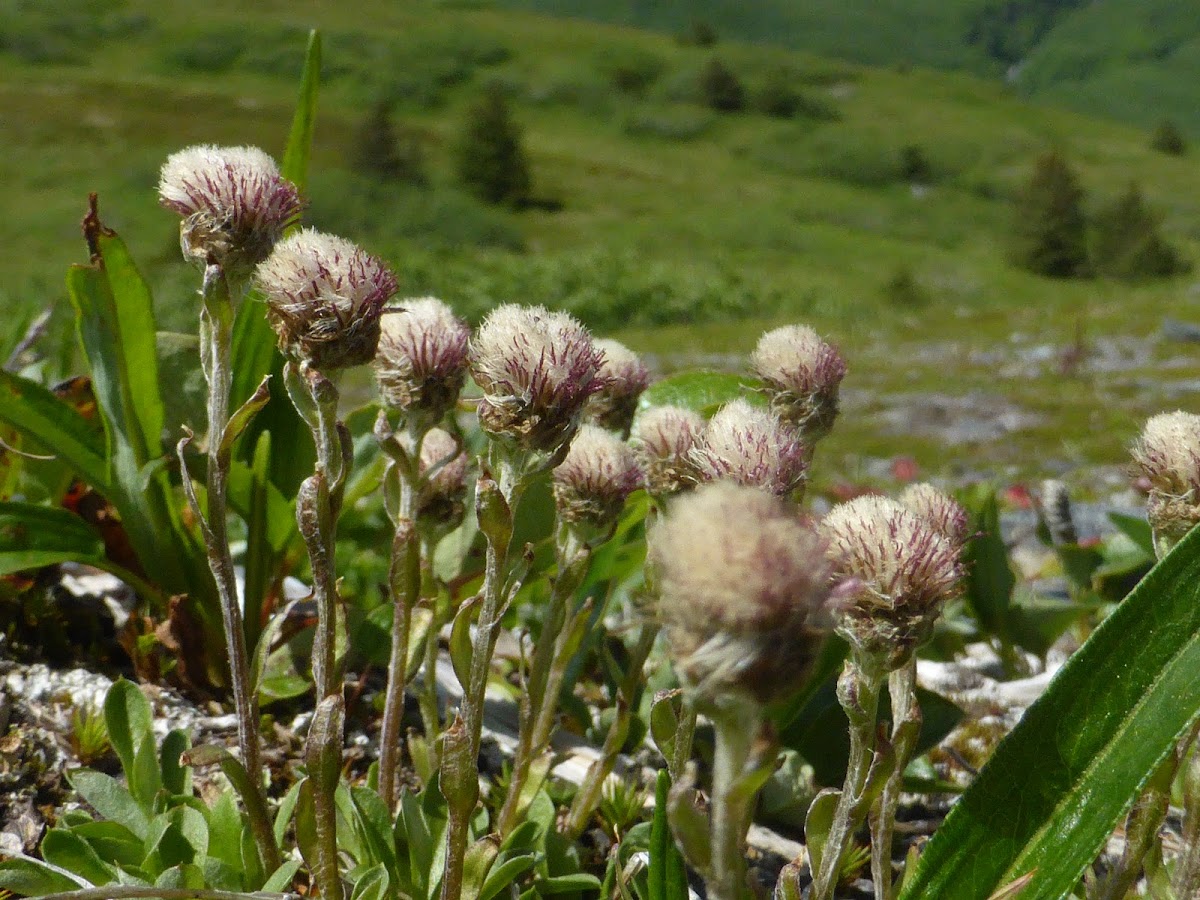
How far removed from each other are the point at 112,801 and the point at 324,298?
90cm

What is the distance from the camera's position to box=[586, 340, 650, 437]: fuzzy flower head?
180 centimetres

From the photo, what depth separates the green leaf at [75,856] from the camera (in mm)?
1449

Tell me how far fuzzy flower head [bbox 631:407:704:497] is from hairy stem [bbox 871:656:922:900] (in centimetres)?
39

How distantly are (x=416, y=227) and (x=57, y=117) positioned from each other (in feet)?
60.8

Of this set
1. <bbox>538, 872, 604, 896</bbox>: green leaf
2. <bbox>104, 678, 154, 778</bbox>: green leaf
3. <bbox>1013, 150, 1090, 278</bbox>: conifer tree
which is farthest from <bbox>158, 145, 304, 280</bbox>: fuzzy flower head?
<bbox>1013, 150, 1090, 278</bbox>: conifer tree

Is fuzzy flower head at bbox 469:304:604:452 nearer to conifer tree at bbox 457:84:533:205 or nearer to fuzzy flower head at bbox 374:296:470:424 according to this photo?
fuzzy flower head at bbox 374:296:470:424

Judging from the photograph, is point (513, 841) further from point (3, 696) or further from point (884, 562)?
point (3, 696)

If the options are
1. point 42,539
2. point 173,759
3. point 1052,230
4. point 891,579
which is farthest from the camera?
point 1052,230

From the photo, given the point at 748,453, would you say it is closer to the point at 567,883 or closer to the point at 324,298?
the point at 324,298

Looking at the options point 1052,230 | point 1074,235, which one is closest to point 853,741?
point 1052,230

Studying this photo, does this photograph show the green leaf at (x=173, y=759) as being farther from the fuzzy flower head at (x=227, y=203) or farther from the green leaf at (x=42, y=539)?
the fuzzy flower head at (x=227, y=203)

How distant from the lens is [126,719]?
1.69 meters

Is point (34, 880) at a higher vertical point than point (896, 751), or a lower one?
lower

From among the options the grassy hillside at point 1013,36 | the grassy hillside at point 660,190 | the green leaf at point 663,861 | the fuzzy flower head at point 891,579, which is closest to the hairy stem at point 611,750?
the green leaf at point 663,861
